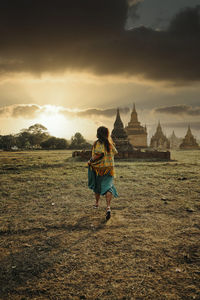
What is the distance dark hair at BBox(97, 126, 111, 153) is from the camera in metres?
3.85

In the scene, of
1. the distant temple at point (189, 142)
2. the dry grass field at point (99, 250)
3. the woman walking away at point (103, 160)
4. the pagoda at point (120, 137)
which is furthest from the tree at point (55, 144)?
the woman walking away at point (103, 160)

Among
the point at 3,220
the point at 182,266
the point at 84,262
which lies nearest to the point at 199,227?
the point at 182,266

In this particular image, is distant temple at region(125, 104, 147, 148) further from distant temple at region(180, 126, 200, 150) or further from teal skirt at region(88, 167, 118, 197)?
teal skirt at region(88, 167, 118, 197)

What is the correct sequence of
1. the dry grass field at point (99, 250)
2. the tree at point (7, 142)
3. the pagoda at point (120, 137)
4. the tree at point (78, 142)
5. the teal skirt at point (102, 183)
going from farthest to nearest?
the tree at point (7, 142) → the tree at point (78, 142) → the pagoda at point (120, 137) → the teal skirt at point (102, 183) → the dry grass field at point (99, 250)

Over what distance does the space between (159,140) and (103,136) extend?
56800 mm

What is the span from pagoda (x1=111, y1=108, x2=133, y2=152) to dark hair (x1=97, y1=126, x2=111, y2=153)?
16660mm

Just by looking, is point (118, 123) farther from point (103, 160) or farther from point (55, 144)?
point (55, 144)

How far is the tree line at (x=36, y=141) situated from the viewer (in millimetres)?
49903

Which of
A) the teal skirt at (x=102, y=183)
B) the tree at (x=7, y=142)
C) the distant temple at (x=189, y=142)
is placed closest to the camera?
the teal skirt at (x=102, y=183)

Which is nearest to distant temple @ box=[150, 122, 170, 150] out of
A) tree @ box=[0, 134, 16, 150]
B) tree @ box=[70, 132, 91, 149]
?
tree @ box=[70, 132, 91, 149]

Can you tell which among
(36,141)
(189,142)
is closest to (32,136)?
(36,141)

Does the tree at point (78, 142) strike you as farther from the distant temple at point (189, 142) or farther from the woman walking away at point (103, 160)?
the woman walking away at point (103, 160)

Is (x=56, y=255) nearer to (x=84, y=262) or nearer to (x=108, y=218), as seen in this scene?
(x=84, y=262)

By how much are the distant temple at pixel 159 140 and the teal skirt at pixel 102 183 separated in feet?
179
